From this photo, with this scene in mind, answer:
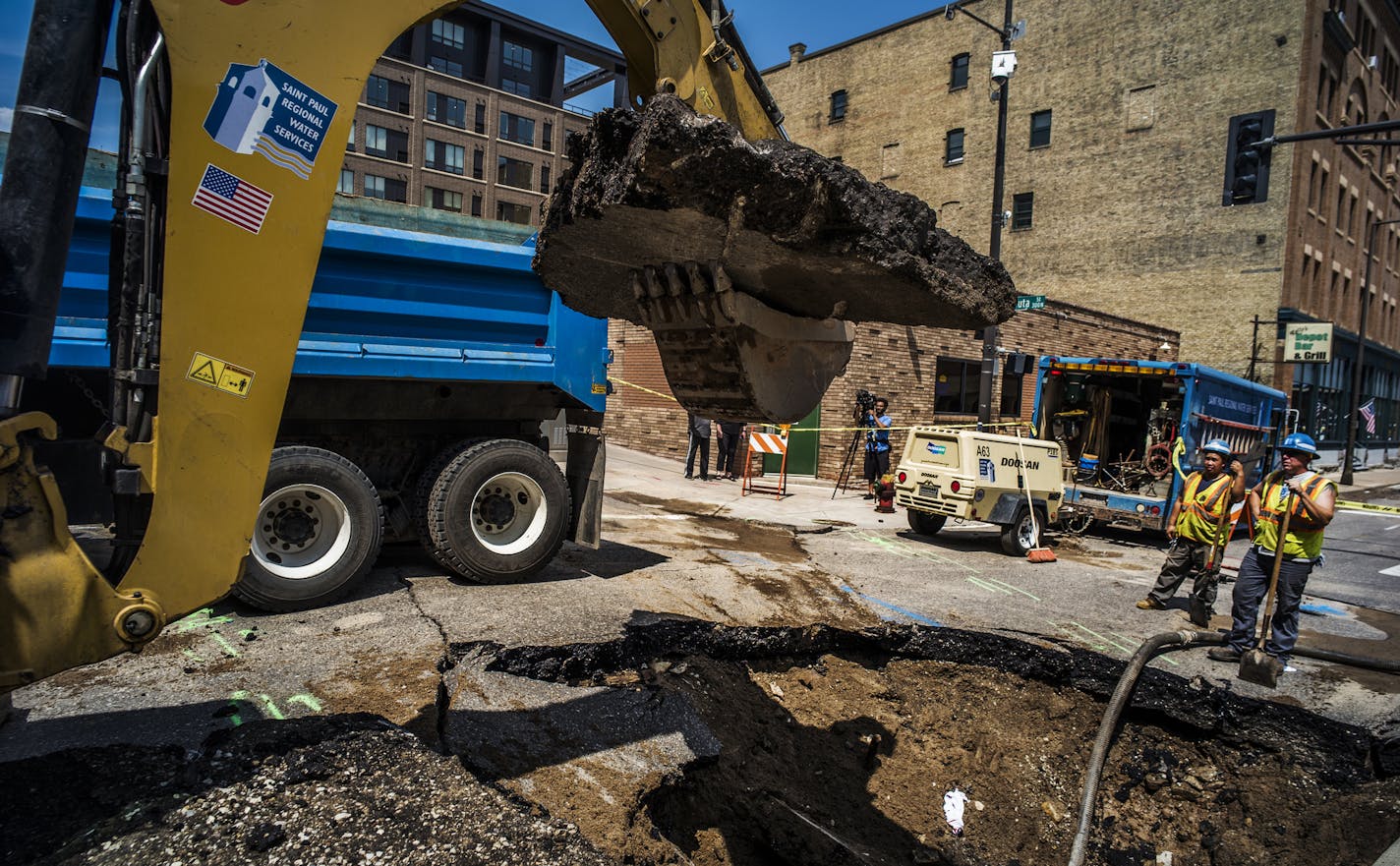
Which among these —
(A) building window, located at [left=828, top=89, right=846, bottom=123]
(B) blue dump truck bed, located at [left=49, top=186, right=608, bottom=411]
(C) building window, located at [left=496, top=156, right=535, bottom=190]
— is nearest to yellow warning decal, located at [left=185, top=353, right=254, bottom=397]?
(B) blue dump truck bed, located at [left=49, top=186, right=608, bottom=411]

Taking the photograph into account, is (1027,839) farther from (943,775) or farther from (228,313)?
(228,313)

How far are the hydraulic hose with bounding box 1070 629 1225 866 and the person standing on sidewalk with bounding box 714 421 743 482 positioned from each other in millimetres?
10279

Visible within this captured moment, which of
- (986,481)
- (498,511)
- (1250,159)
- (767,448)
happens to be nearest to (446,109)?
(767,448)

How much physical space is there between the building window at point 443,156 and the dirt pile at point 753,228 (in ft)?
160

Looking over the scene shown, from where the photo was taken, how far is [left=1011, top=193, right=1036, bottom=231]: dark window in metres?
30.6

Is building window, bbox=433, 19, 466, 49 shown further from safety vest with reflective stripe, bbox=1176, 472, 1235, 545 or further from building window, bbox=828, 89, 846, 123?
safety vest with reflective stripe, bbox=1176, 472, 1235, 545

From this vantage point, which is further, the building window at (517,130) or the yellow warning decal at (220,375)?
the building window at (517,130)

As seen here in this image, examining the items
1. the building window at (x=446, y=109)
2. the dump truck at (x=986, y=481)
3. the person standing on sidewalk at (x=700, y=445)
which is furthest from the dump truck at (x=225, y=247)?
the building window at (x=446, y=109)

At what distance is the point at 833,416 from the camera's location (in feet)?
54.5

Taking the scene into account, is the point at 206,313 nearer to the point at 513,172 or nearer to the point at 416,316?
the point at 416,316

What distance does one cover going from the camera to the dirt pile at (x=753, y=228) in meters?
2.27

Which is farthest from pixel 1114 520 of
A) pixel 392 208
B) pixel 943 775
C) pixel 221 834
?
pixel 221 834

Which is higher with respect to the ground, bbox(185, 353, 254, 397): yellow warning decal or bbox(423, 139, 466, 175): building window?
bbox(423, 139, 466, 175): building window

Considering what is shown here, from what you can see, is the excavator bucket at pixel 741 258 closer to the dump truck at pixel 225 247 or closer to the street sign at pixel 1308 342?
the dump truck at pixel 225 247
